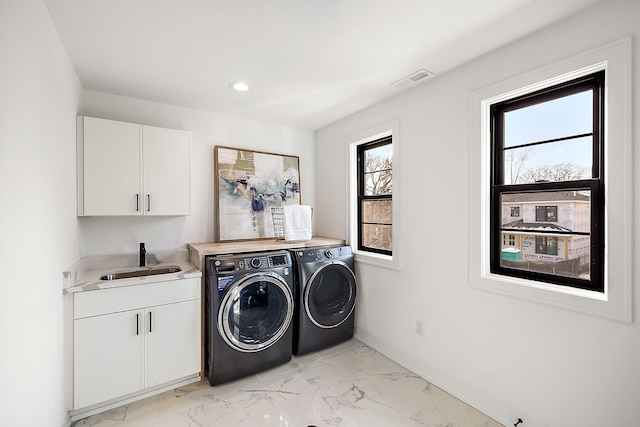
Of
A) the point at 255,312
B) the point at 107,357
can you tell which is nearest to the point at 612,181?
the point at 255,312

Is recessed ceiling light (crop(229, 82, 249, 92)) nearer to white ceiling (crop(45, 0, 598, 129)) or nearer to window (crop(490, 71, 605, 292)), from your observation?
white ceiling (crop(45, 0, 598, 129))

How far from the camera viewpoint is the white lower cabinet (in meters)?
1.94

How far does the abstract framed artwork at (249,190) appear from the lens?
3100mm

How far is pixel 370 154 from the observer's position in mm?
3170

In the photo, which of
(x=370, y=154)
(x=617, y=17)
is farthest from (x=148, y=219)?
(x=617, y=17)

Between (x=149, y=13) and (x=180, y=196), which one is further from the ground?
(x=149, y=13)

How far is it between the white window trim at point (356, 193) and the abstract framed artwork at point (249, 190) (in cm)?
76

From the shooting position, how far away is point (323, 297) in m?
2.86

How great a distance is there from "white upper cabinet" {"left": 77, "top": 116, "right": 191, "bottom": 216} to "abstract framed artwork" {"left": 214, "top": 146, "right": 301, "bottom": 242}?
460 millimetres

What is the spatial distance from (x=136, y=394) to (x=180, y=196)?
1.57 m

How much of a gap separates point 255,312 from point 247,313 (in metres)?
0.07

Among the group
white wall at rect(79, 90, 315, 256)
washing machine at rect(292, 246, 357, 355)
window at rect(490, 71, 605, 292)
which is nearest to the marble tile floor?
washing machine at rect(292, 246, 357, 355)

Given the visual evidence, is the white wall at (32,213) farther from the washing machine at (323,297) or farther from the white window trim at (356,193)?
the white window trim at (356,193)

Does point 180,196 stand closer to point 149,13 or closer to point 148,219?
point 148,219
